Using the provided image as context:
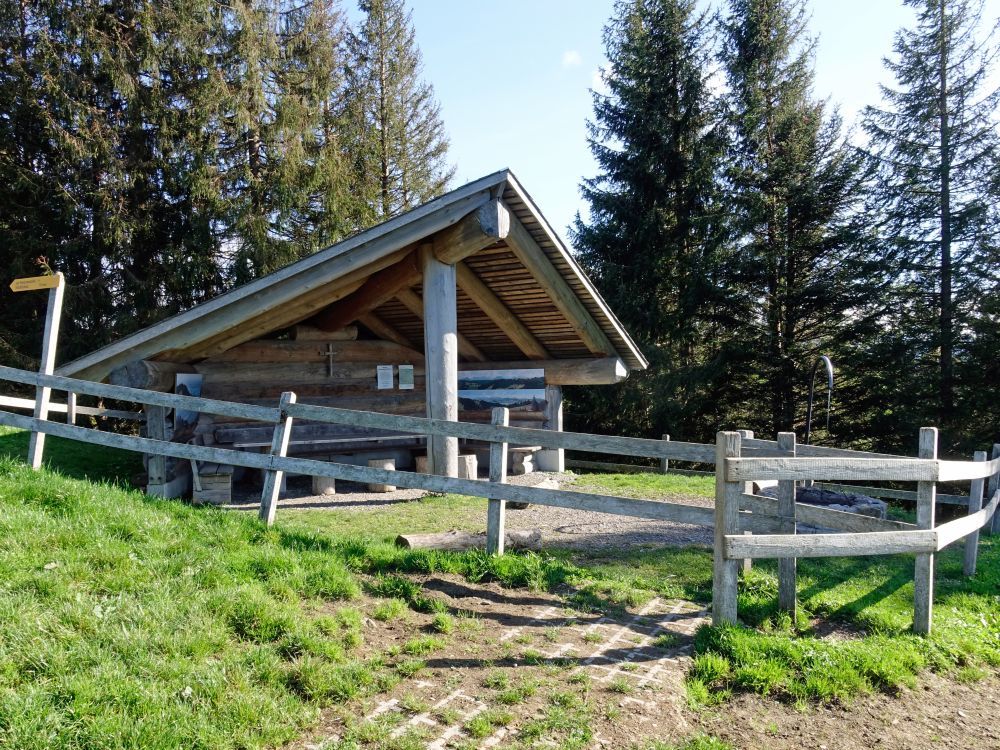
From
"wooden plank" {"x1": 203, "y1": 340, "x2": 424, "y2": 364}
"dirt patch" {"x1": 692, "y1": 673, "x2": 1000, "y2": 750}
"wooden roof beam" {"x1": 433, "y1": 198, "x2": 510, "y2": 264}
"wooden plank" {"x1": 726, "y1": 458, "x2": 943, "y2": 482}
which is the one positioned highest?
"wooden roof beam" {"x1": 433, "y1": 198, "x2": 510, "y2": 264}

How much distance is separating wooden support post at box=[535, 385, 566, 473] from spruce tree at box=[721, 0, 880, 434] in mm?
8885

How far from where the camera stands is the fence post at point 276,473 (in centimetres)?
608

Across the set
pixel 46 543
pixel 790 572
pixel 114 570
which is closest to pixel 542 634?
pixel 790 572

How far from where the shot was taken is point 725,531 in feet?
14.9

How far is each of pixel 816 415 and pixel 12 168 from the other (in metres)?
23.1

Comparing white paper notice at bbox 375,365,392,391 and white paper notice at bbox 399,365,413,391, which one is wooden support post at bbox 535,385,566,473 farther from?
white paper notice at bbox 375,365,392,391

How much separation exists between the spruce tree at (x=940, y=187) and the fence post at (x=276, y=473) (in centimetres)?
1731

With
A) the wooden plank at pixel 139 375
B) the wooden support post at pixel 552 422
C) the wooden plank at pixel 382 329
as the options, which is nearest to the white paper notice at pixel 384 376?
the wooden plank at pixel 382 329

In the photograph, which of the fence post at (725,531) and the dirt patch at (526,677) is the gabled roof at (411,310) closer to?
the dirt patch at (526,677)

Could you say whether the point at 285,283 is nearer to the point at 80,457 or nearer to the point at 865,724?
the point at 80,457

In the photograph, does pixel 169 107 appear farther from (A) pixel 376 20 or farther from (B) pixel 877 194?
(B) pixel 877 194

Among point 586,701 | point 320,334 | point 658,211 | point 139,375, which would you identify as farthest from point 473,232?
point 658,211

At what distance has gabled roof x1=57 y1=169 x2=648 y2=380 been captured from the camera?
9.55 m

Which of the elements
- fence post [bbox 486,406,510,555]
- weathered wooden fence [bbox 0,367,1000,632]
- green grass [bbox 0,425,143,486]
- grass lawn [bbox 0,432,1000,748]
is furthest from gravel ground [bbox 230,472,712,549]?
green grass [bbox 0,425,143,486]
